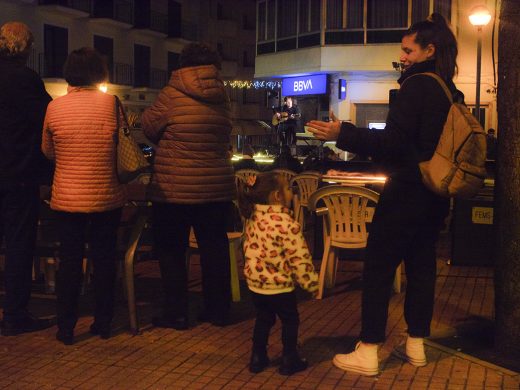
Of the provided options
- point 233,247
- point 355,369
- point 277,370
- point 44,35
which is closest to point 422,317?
point 355,369

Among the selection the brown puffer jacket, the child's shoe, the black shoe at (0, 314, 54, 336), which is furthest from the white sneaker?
the black shoe at (0, 314, 54, 336)

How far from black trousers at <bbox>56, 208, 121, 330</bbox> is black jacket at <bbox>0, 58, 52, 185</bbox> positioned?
1.51 ft

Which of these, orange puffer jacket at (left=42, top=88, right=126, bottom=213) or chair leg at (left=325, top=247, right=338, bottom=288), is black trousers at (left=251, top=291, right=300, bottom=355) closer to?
orange puffer jacket at (left=42, top=88, right=126, bottom=213)

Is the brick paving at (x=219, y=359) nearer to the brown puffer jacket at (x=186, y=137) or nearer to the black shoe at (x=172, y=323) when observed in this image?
the black shoe at (x=172, y=323)

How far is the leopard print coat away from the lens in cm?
466

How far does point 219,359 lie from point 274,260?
2.76 ft

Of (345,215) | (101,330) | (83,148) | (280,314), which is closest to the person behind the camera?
(280,314)

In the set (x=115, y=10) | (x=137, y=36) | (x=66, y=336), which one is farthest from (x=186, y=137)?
(x=137, y=36)

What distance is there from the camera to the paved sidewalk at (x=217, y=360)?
4.62 metres

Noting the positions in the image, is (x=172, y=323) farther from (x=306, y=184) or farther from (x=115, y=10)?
(x=115, y=10)

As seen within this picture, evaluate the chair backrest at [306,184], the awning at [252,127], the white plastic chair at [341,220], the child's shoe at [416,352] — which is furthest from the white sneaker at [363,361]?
the awning at [252,127]

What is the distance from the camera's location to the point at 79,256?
17.8 feet

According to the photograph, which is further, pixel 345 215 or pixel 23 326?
pixel 345 215

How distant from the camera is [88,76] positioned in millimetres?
5332
